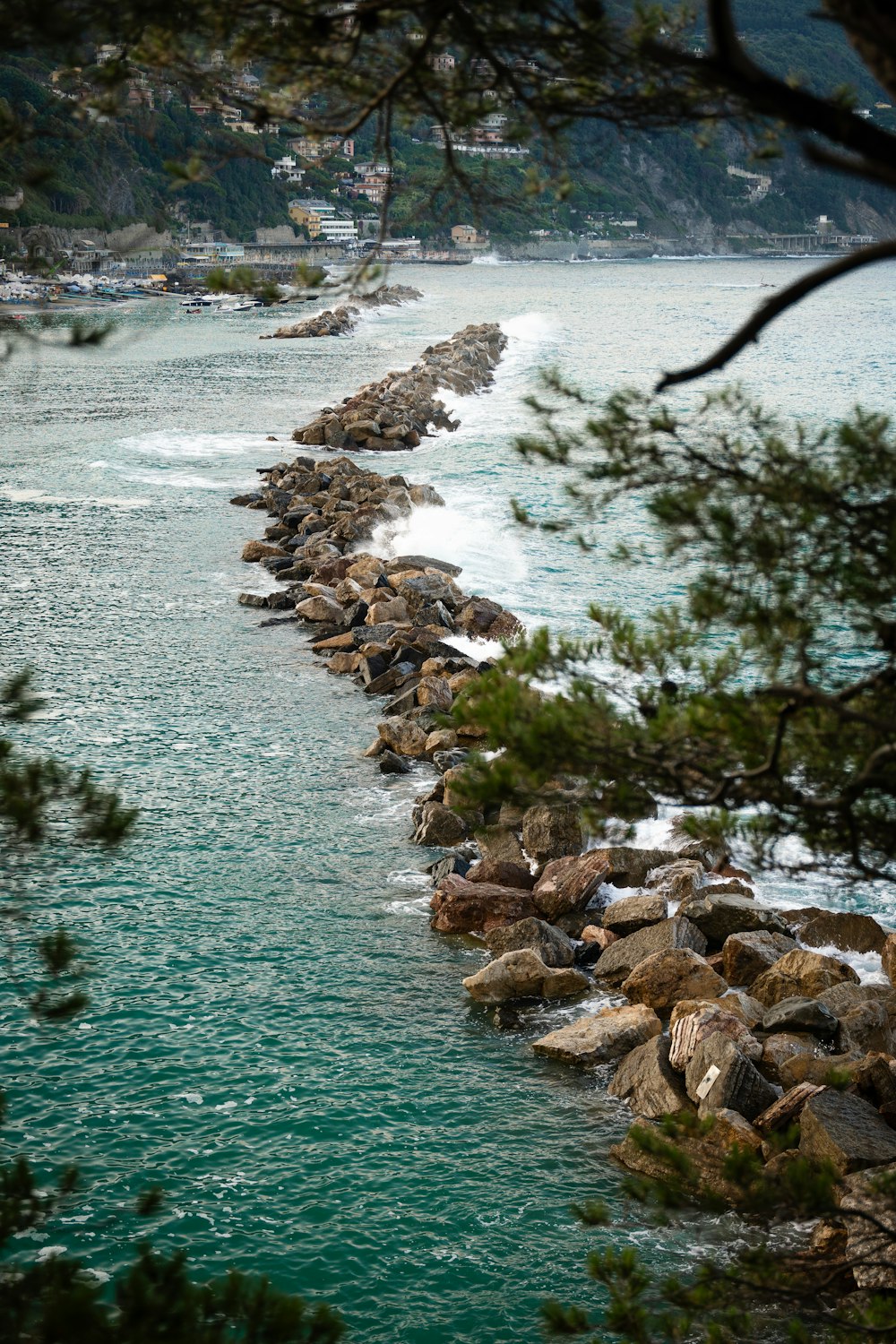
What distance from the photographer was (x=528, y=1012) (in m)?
11.3

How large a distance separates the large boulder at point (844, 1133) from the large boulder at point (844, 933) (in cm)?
298

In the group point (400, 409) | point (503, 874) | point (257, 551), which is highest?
point (400, 409)

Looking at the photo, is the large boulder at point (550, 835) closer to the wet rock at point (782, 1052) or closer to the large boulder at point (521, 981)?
the large boulder at point (521, 981)

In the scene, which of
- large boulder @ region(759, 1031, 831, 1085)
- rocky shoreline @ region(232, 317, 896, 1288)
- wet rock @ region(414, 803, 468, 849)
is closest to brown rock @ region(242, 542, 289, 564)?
rocky shoreline @ region(232, 317, 896, 1288)

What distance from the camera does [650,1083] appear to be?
9875 mm

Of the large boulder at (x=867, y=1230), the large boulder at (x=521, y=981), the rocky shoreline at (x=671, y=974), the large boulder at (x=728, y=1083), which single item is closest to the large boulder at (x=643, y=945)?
the rocky shoreline at (x=671, y=974)

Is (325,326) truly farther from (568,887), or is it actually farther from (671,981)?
(671,981)

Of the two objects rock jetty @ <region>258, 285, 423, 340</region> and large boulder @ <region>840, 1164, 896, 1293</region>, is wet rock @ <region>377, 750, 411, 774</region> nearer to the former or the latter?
large boulder @ <region>840, 1164, 896, 1293</region>

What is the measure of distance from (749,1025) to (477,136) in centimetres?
722

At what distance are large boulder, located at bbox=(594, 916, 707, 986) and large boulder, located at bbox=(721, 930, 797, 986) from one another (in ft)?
1.04

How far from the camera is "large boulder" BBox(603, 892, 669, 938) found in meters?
12.5

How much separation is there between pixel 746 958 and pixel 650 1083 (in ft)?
6.96

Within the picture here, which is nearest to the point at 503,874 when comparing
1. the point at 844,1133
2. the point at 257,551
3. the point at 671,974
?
the point at 671,974

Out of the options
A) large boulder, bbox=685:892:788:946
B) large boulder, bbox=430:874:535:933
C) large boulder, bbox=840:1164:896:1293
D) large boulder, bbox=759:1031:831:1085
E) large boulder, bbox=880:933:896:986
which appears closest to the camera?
large boulder, bbox=840:1164:896:1293
